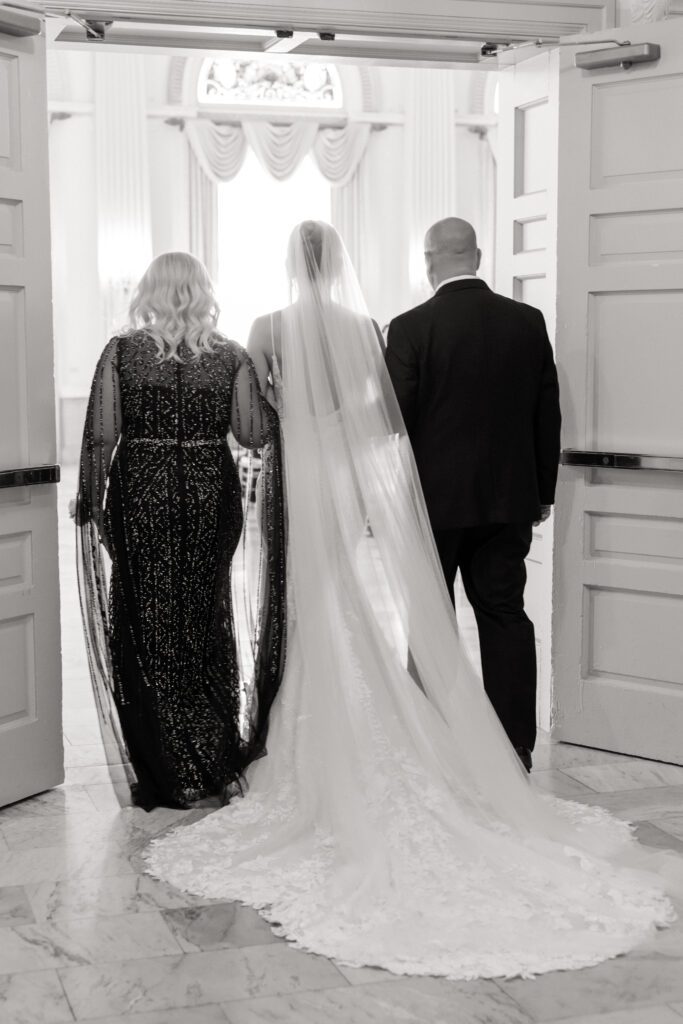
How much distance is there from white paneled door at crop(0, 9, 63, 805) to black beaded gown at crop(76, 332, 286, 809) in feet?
0.60

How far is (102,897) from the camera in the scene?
305 cm

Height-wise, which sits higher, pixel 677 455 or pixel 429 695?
pixel 677 455

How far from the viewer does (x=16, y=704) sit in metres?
3.78

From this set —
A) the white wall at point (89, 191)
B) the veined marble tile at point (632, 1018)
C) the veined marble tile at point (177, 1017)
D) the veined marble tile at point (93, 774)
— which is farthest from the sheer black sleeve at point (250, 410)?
the white wall at point (89, 191)

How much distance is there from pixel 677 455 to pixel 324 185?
11.0 metres

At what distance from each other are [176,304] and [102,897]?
5.49 ft

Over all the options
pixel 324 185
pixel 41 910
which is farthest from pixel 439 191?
pixel 41 910

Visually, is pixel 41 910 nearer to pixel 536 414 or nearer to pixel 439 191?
pixel 536 414

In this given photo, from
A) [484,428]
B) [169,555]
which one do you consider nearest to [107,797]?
[169,555]

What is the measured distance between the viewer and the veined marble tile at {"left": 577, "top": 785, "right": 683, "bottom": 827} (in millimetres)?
3643

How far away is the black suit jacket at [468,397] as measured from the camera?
3.75 metres

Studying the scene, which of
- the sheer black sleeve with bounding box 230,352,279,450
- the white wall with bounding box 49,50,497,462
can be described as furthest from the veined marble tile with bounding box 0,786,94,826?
the white wall with bounding box 49,50,497,462

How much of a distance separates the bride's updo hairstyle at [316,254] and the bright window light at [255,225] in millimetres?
10564

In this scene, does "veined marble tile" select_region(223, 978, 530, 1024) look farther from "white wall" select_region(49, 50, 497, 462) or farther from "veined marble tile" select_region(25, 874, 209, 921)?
→ "white wall" select_region(49, 50, 497, 462)
